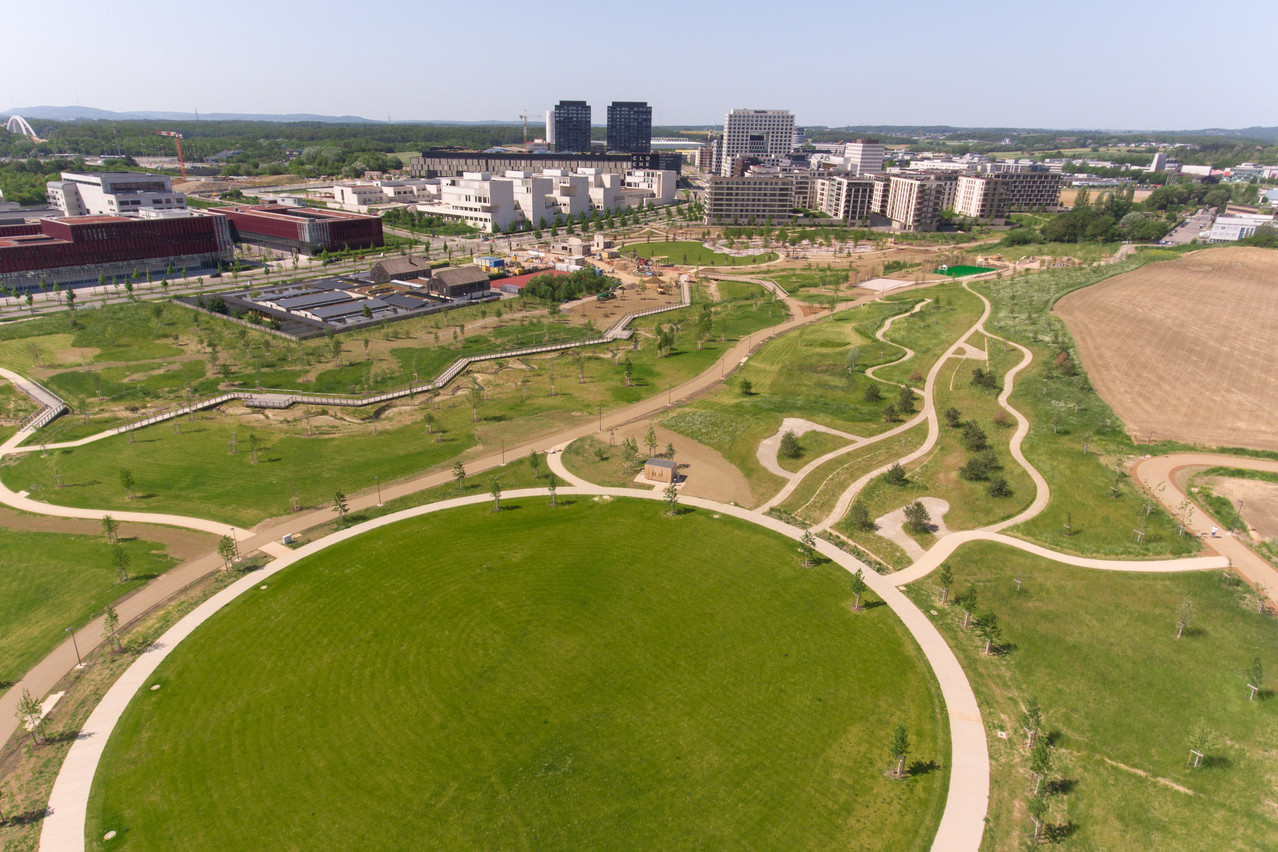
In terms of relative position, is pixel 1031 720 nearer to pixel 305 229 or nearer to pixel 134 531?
pixel 134 531

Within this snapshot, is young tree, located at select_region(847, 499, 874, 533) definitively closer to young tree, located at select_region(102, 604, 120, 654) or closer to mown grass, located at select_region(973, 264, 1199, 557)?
mown grass, located at select_region(973, 264, 1199, 557)

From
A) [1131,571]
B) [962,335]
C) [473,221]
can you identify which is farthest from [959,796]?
[473,221]

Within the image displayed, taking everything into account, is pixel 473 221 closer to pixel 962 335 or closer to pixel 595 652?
pixel 962 335

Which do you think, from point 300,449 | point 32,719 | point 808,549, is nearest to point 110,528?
point 32,719

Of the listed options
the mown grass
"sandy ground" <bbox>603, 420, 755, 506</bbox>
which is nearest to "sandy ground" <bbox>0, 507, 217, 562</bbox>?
"sandy ground" <bbox>603, 420, 755, 506</bbox>

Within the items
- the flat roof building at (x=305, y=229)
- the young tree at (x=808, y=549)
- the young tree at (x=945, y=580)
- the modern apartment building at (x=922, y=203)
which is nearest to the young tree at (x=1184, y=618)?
the young tree at (x=945, y=580)
